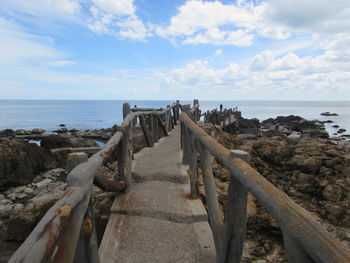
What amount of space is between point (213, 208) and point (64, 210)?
1.88 metres

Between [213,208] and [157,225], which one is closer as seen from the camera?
[213,208]

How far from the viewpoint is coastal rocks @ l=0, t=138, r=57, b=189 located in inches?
441

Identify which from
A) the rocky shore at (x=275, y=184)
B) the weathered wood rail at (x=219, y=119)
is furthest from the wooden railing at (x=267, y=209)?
the weathered wood rail at (x=219, y=119)

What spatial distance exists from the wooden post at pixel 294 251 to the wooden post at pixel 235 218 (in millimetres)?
771

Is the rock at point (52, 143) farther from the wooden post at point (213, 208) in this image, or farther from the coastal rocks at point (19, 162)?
the wooden post at point (213, 208)

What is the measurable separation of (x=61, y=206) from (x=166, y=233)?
2206mm

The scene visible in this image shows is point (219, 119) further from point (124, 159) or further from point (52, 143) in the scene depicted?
point (124, 159)

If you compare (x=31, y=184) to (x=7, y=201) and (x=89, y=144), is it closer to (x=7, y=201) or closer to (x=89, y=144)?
(x=7, y=201)

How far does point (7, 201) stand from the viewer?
939 centimetres

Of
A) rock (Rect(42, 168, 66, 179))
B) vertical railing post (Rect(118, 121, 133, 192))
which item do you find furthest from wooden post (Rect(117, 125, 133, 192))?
rock (Rect(42, 168, 66, 179))

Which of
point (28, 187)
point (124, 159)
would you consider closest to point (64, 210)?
point (124, 159)

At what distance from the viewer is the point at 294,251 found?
1211mm

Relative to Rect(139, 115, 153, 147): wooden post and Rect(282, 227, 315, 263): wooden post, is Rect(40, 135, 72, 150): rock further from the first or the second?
Rect(282, 227, 315, 263): wooden post

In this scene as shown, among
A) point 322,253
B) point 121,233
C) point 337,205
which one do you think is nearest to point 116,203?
point 121,233
